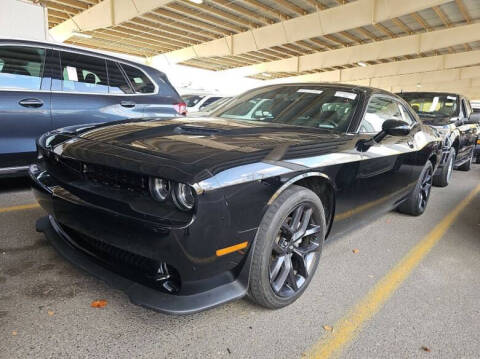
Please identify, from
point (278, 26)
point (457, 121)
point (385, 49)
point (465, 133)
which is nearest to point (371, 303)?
point (457, 121)

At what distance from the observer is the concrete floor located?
5.94 feet

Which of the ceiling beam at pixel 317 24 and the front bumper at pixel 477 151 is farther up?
the ceiling beam at pixel 317 24

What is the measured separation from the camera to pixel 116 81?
4.42 metres

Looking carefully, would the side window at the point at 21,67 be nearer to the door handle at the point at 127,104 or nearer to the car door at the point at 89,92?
the car door at the point at 89,92

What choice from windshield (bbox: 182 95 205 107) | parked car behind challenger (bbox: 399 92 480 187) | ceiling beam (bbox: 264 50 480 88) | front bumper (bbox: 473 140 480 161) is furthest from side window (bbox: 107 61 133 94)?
ceiling beam (bbox: 264 50 480 88)

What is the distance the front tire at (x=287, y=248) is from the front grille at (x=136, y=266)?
43cm

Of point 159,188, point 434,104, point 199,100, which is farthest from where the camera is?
point 199,100

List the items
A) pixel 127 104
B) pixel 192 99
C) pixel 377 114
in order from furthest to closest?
pixel 192 99 → pixel 127 104 → pixel 377 114

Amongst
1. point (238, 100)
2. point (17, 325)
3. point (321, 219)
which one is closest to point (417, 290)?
point (321, 219)

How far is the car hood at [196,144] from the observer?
1.72 metres

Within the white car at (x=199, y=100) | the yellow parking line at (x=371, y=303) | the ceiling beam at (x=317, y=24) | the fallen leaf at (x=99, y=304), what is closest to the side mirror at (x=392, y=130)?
the yellow parking line at (x=371, y=303)

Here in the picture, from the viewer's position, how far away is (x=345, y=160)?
8.10 feet

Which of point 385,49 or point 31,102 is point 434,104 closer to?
point 31,102

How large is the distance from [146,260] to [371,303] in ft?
4.80
